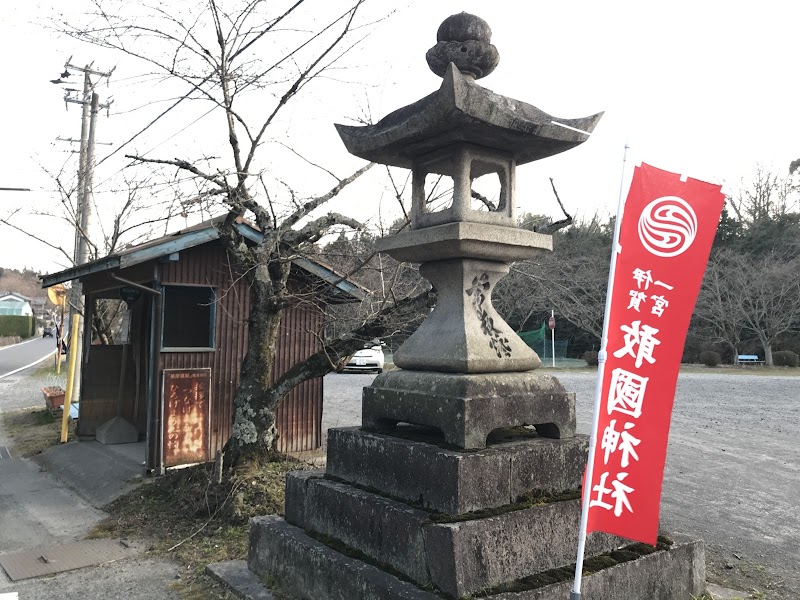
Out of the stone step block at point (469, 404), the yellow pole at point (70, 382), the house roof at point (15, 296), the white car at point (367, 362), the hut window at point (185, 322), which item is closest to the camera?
the stone step block at point (469, 404)

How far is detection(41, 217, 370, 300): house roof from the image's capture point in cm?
786

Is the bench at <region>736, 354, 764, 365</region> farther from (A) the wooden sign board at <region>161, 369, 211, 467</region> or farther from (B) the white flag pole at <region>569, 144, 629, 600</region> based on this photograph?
(B) the white flag pole at <region>569, 144, 629, 600</region>

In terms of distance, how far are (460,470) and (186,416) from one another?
6.08 meters

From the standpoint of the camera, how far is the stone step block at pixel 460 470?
3.47 m

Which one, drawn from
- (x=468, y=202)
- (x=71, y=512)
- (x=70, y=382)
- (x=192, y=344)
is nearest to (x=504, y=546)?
(x=468, y=202)

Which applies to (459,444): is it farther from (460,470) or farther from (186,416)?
(186,416)

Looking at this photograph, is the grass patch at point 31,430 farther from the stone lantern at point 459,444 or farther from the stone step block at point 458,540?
the stone step block at point 458,540

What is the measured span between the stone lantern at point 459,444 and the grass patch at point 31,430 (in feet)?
26.7

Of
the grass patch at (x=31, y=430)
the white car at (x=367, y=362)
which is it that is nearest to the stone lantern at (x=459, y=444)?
the grass patch at (x=31, y=430)

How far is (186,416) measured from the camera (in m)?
8.42

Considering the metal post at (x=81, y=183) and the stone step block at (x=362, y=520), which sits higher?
the metal post at (x=81, y=183)

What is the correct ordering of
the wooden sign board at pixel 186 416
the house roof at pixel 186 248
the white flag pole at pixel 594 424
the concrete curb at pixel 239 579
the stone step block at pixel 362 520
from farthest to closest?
the wooden sign board at pixel 186 416 < the house roof at pixel 186 248 < the concrete curb at pixel 239 579 < the stone step block at pixel 362 520 < the white flag pole at pixel 594 424

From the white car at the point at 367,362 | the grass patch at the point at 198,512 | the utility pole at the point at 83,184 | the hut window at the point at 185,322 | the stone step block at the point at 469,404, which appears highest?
the utility pole at the point at 83,184

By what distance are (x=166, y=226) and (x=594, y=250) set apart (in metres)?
27.4
